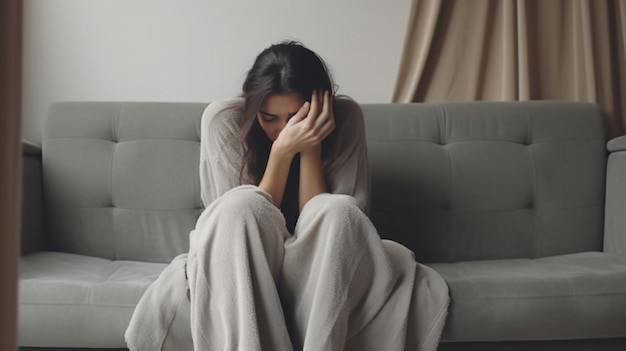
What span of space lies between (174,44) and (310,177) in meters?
0.85

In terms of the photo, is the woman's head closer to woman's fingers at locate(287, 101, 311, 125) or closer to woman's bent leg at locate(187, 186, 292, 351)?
woman's fingers at locate(287, 101, 311, 125)

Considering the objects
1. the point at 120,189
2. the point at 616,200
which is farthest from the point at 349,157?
the point at 616,200

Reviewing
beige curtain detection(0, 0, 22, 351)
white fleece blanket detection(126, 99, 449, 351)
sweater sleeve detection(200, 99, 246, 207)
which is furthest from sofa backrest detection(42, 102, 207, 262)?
beige curtain detection(0, 0, 22, 351)

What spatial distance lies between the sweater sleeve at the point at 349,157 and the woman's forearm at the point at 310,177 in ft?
0.13

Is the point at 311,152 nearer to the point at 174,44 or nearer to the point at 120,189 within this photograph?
the point at 120,189

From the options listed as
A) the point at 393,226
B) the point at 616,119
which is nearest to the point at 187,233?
the point at 393,226

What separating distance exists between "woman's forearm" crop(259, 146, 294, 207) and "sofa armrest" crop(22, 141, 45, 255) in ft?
2.21

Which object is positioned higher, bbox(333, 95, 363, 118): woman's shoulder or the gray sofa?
bbox(333, 95, 363, 118): woman's shoulder

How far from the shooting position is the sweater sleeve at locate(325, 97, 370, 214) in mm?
1465

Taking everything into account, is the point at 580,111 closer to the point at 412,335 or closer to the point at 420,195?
the point at 420,195

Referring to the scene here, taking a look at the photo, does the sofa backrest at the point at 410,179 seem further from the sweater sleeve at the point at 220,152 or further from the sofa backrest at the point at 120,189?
the sweater sleeve at the point at 220,152

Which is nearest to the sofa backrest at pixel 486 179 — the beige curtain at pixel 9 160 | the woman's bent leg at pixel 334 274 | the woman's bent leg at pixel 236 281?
the woman's bent leg at pixel 334 274

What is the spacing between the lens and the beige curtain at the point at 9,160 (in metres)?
0.29

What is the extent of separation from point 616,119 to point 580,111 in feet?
0.84
